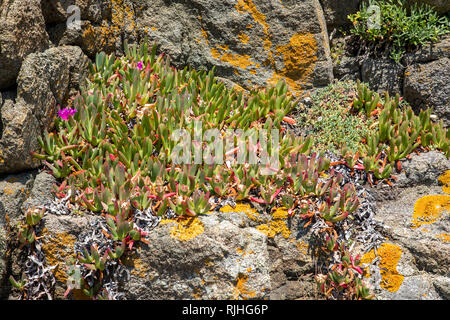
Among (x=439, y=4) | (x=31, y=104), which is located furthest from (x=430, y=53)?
(x=31, y=104)

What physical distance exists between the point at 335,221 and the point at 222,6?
9.61 feet

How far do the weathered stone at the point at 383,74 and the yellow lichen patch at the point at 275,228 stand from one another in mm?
2610

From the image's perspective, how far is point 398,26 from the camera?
5.43 m

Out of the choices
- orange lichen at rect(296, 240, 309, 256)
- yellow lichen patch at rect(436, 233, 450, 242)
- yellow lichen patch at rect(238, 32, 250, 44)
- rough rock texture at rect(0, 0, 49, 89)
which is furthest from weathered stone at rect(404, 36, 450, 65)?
rough rock texture at rect(0, 0, 49, 89)

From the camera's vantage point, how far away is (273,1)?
17.7 feet

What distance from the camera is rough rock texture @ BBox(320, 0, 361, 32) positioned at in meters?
5.85

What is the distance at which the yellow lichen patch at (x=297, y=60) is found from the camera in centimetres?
544

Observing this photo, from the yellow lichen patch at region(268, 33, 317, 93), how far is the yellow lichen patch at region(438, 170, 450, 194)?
6.29 feet

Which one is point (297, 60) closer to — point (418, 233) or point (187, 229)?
point (418, 233)

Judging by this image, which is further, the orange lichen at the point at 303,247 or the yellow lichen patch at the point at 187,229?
the orange lichen at the point at 303,247

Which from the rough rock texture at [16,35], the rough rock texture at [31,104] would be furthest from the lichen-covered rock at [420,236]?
the rough rock texture at [16,35]

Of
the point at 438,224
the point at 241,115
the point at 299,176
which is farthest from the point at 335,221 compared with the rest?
the point at 241,115

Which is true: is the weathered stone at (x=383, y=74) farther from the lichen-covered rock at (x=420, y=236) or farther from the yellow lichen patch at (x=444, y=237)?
the yellow lichen patch at (x=444, y=237)

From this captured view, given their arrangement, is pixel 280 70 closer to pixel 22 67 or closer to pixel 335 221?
pixel 335 221
